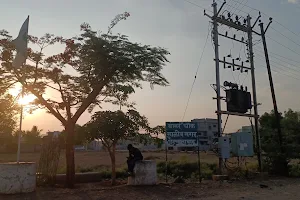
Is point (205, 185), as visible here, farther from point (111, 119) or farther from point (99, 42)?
point (99, 42)

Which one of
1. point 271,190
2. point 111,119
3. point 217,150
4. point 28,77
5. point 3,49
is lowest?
point 271,190

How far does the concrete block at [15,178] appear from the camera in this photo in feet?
35.6

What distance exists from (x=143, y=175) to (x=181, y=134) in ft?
10.5

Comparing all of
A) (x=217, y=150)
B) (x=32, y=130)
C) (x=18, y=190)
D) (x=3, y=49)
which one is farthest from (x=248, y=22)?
(x=32, y=130)

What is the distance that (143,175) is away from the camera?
1323 cm

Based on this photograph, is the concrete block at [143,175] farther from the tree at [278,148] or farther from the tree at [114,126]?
the tree at [278,148]

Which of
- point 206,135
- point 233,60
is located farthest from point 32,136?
point 233,60

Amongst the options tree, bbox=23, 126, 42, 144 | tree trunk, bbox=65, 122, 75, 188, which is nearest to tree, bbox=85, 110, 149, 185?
tree trunk, bbox=65, 122, 75, 188

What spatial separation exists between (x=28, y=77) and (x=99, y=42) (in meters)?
3.24

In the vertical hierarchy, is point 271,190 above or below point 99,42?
below

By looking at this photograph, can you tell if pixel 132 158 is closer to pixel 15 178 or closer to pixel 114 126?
pixel 114 126

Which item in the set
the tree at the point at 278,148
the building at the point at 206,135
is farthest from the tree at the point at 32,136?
the tree at the point at 278,148

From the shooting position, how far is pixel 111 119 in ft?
44.0

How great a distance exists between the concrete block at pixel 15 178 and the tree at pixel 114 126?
303 cm
